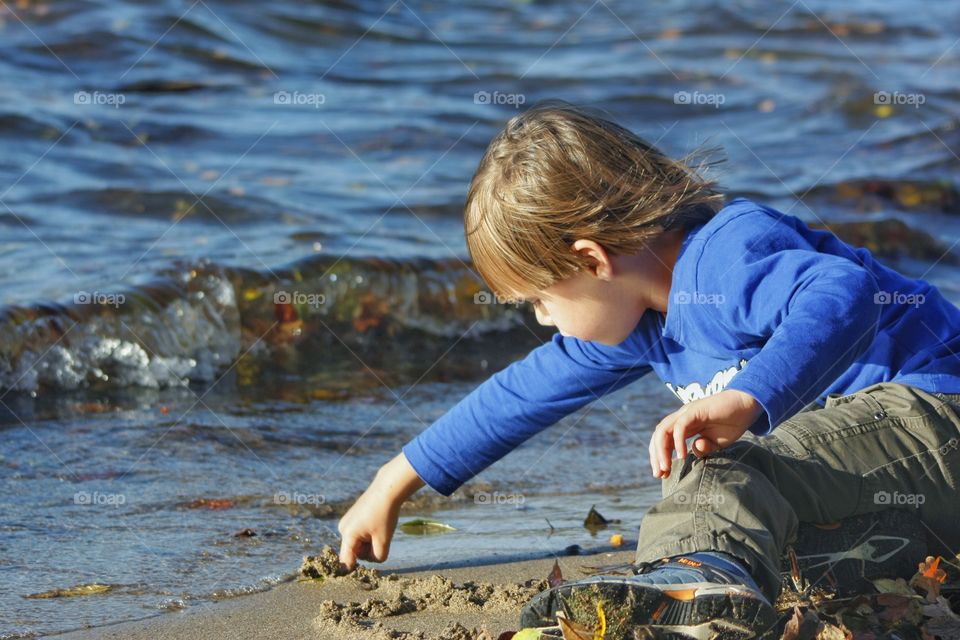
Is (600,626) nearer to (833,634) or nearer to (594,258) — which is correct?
(833,634)

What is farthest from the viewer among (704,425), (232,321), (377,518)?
(232,321)

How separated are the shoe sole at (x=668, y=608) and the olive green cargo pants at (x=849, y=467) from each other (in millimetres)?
320

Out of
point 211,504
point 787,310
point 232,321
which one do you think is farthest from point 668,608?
point 232,321

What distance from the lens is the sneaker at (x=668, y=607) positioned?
205cm

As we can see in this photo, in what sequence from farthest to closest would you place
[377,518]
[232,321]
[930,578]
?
[232,321]
[377,518]
[930,578]

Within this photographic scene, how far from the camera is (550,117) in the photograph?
8.93ft

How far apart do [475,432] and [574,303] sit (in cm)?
55

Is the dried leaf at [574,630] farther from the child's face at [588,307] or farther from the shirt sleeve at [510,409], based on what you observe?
the shirt sleeve at [510,409]

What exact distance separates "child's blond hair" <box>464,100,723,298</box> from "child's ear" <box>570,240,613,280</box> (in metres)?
0.01

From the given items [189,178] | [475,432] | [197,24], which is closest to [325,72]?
[197,24]

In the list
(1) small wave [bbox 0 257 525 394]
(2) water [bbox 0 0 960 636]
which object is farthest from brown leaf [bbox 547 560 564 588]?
(1) small wave [bbox 0 257 525 394]

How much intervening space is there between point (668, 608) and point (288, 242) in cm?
475

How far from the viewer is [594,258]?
263cm

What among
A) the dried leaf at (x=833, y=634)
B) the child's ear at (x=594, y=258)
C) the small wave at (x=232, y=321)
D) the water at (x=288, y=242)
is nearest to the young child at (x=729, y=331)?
the child's ear at (x=594, y=258)
